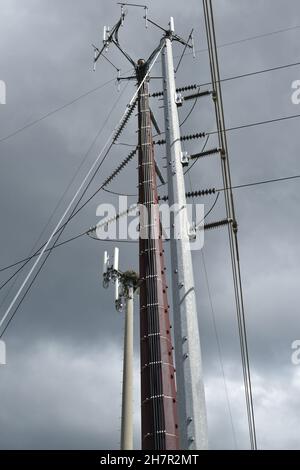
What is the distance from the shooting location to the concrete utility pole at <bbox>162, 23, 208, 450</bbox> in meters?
9.87

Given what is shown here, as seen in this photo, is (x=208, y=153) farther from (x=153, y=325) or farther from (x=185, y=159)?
(x=153, y=325)

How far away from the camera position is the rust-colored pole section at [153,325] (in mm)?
22516

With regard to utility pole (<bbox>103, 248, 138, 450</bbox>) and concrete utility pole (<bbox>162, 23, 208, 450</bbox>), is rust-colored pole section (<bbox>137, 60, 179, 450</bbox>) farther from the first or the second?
concrete utility pole (<bbox>162, 23, 208, 450</bbox>)

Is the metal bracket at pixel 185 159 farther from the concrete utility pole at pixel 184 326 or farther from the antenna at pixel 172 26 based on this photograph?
the antenna at pixel 172 26

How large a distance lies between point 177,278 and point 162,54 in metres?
8.75

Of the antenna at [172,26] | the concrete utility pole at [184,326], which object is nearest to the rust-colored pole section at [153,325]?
the antenna at [172,26]

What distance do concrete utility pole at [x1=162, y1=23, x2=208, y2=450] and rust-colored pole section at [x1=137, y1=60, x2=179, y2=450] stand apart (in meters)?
11.2

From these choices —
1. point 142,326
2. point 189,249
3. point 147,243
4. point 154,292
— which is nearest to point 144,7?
point 147,243

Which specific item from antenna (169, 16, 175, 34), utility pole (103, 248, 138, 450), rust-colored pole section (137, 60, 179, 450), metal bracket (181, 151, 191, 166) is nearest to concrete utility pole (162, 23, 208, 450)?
metal bracket (181, 151, 191, 166)

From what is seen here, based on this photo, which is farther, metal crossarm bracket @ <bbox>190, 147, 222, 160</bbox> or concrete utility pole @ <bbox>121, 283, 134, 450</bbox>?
concrete utility pole @ <bbox>121, 283, 134, 450</bbox>

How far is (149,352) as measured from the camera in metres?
23.6

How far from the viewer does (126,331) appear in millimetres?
33344

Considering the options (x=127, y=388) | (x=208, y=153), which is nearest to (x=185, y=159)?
(x=208, y=153)

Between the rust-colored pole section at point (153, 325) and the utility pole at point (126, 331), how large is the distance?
6602 millimetres
